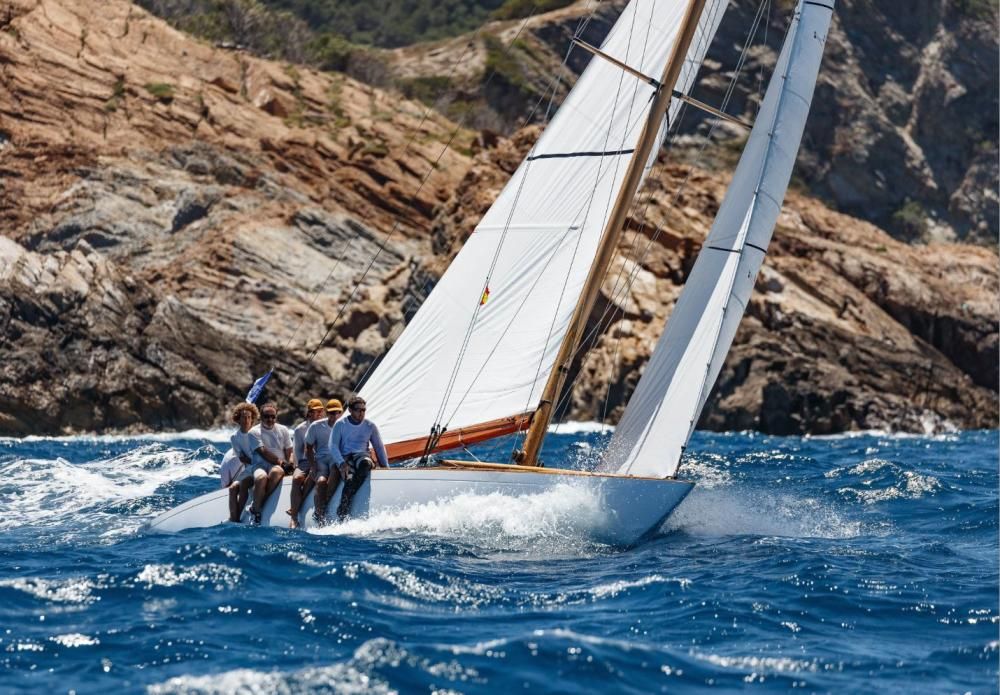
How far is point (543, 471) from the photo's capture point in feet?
38.6

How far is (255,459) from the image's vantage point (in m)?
12.5

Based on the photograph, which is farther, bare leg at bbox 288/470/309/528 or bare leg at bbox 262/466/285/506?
bare leg at bbox 262/466/285/506

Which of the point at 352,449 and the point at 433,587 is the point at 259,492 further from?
the point at 433,587

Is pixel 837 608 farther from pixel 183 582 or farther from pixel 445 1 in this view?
pixel 445 1

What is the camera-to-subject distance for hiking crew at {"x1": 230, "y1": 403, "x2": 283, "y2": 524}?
40.8ft

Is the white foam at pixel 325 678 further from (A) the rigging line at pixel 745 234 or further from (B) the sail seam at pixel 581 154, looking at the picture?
(B) the sail seam at pixel 581 154

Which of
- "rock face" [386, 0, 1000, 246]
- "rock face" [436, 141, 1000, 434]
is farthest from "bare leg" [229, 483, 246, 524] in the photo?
"rock face" [386, 0, 1000, 246]

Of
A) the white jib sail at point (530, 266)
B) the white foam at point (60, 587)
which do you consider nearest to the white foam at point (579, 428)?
the white jib sail at point (530, 266)

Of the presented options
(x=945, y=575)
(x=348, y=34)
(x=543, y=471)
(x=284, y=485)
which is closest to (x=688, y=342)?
(x=543, y=471)

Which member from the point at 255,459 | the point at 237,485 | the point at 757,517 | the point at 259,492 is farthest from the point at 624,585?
the point at 757,517

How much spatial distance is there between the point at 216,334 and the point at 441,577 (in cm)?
1927

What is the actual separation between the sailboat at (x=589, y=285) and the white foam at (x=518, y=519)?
236 mm

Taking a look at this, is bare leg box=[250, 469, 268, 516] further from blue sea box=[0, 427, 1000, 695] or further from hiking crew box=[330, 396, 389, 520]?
hiking crew box=[330, 396, 389, 520]

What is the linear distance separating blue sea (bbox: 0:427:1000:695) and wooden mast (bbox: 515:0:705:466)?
72.6 inches
